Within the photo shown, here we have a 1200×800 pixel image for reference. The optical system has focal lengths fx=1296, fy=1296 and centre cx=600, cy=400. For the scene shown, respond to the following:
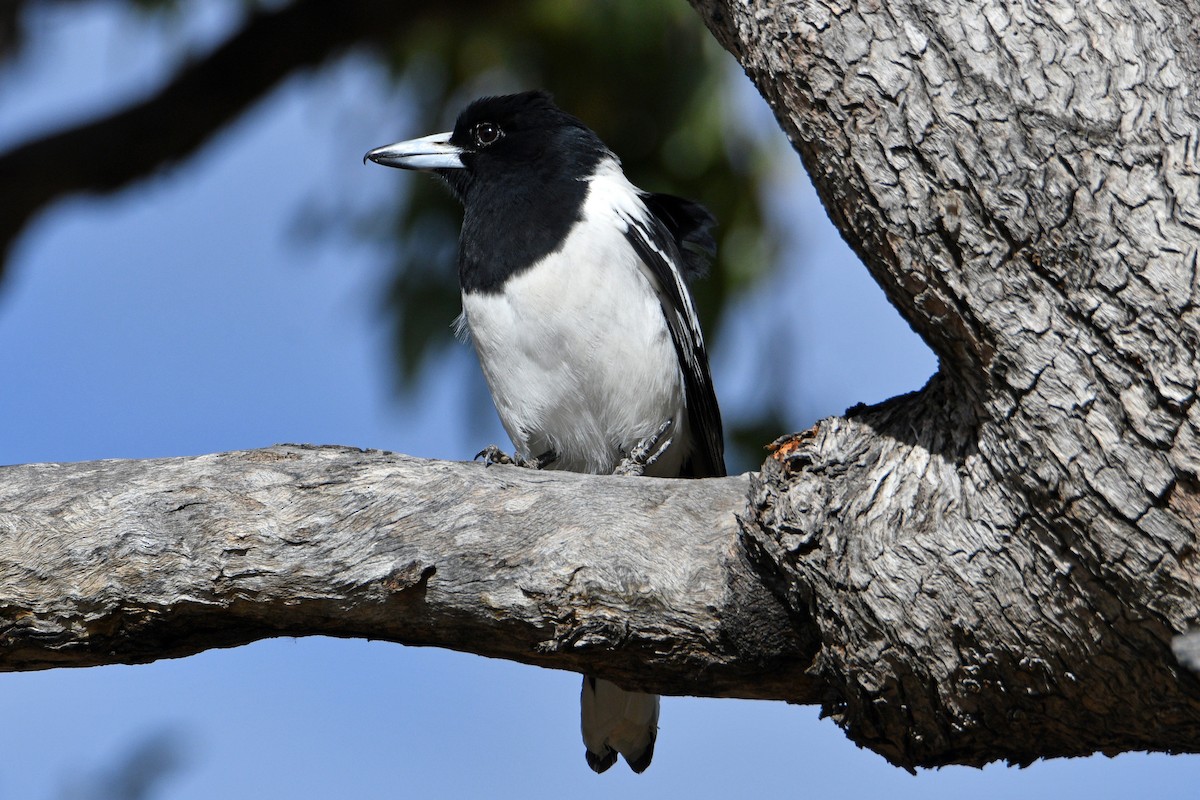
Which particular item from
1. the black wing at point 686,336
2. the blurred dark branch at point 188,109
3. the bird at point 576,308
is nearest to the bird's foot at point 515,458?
the bird at point 576,308

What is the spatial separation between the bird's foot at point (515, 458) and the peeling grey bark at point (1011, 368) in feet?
4.42

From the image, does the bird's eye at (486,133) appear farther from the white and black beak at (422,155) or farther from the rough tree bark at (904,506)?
the rough tree bark at (904,506)

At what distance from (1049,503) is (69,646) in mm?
1845

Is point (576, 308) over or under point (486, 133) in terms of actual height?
under

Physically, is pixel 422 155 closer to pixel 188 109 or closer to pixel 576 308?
pixel 576 308

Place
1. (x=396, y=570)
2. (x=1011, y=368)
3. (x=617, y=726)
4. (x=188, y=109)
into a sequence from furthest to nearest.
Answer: (x=188, y=109)
(x=617, y=726)
(x=396, y=570)
(x=1011, y=368)

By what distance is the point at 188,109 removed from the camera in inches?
231

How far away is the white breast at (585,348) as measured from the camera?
3594 millimetres

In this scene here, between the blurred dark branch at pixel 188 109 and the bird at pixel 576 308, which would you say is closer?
the bird at pixel 576 308

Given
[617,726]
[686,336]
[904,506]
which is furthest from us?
[686,336]

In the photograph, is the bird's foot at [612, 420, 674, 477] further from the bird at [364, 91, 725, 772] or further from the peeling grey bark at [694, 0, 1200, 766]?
the peeling grey bark at [694, 0, 1200, 766]

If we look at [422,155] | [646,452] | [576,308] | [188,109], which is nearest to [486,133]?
[422,155]

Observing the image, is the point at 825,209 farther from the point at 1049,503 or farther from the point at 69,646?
the point at 69,646

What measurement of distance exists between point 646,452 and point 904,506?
162 centimetres
